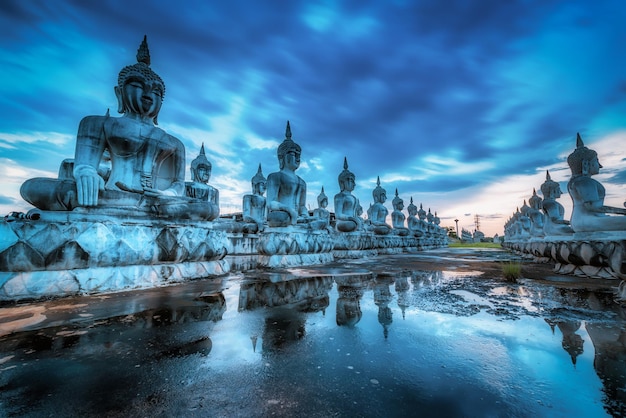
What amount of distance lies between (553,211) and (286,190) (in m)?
8.33

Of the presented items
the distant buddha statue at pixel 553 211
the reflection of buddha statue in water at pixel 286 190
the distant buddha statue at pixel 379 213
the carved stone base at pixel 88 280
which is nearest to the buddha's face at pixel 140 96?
the carved stone base at pixel 88 280

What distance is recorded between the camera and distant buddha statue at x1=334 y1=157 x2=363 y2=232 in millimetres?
9511

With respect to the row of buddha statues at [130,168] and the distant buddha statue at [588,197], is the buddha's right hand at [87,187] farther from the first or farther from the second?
the distant buddha statue at [588,197]

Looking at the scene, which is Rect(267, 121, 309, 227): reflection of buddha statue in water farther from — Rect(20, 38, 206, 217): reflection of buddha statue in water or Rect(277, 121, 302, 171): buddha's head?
Rect(20, 38, 206, 217): reflection of buddha statue in water

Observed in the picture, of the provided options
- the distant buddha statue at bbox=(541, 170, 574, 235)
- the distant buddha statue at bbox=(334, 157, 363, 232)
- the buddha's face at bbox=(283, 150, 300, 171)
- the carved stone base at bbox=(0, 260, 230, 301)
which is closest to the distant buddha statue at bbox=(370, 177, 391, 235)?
the distant buddha statue at bbox=(334, 157, 363, 232)

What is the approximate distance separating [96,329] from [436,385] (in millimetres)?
2154

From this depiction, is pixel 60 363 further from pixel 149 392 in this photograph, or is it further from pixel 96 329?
pixel 149 392

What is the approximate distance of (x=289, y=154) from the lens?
755 cm

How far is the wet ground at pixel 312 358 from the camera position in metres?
1.02

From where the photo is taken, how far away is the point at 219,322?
2.05 meters

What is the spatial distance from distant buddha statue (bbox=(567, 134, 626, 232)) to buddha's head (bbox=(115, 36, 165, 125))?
27.2 feet

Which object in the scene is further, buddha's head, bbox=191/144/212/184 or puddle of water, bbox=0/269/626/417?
buddha's head, bbox=191/144/212/184

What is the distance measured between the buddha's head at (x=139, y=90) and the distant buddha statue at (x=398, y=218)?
1364 centimetres

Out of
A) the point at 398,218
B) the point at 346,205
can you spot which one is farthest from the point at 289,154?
the point at 398,218
